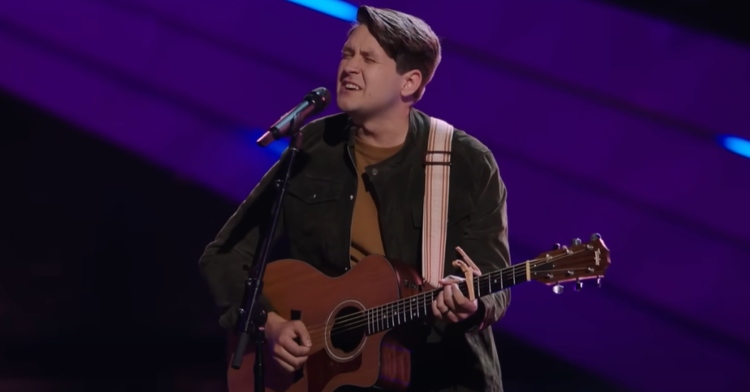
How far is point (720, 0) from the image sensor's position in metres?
4.74

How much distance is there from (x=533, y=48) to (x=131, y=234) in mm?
2488

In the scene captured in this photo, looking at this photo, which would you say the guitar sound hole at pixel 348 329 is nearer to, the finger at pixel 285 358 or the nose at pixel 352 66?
the finger at pixel 285 358

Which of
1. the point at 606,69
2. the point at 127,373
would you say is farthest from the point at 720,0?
the point at 127,373

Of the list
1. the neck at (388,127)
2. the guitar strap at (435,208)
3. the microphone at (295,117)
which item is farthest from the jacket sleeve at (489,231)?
the microphone at (295,117)

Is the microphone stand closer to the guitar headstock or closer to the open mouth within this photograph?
the open mouth

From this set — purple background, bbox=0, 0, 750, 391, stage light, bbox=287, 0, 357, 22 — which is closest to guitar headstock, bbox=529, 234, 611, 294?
purple background, bbox=0, 0, 750, 391

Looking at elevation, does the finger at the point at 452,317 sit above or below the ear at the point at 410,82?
below

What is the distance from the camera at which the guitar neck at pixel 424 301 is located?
3.05m

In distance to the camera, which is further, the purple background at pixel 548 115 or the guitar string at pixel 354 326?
the purple background at pixel 548 115

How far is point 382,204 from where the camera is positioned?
3561mm

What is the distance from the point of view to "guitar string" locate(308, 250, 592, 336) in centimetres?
304

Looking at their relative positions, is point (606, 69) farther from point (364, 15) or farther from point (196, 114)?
point (196, 114)

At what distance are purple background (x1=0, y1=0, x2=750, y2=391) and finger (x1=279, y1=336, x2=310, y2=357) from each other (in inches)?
81.9

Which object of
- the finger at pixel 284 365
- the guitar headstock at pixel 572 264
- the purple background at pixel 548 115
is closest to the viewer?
the guitar headstock at pixel 572 264
